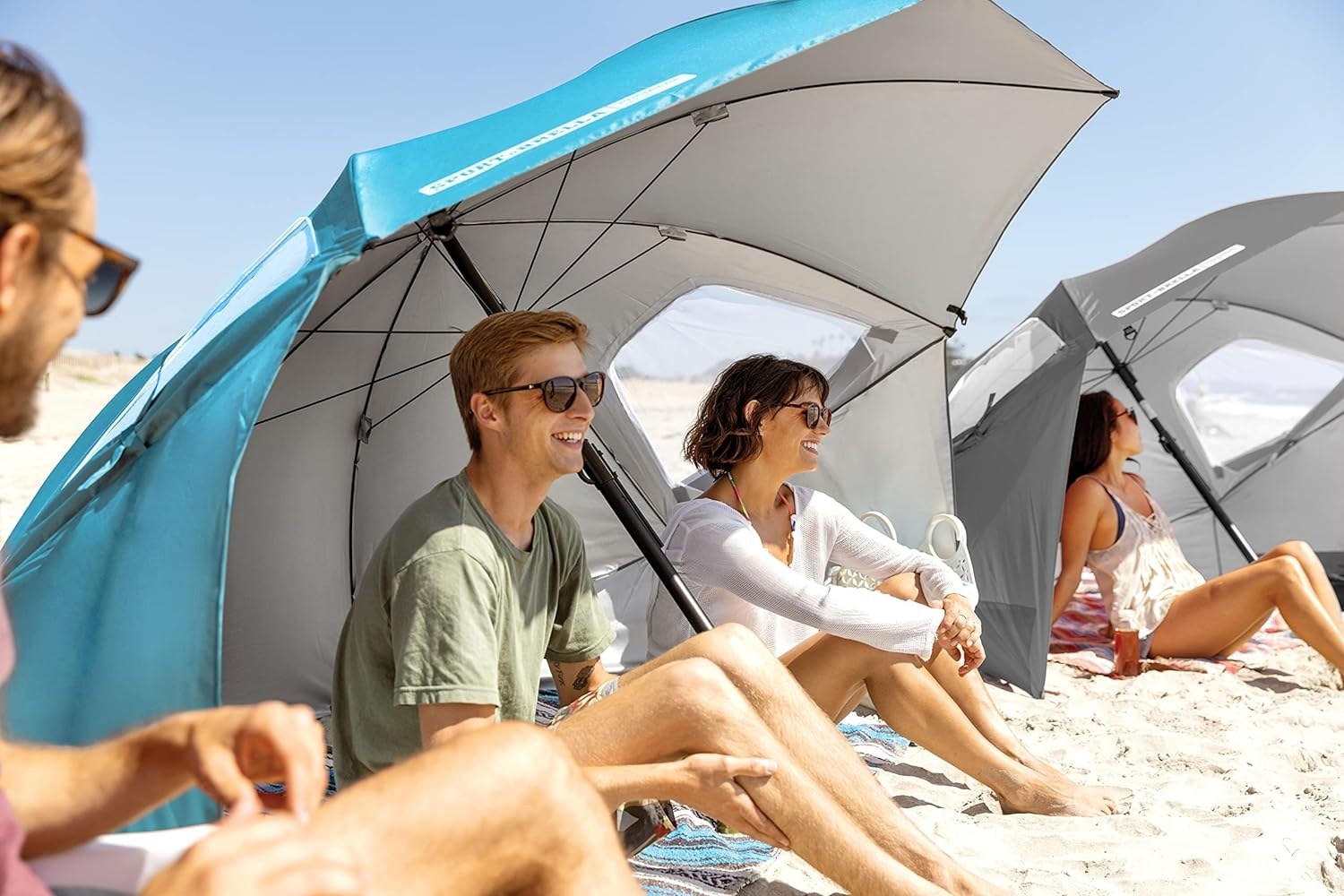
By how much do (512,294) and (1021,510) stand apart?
240 cm

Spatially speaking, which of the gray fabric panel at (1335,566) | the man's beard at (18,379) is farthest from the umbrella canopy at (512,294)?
the gray fabric panel at (1335,566)

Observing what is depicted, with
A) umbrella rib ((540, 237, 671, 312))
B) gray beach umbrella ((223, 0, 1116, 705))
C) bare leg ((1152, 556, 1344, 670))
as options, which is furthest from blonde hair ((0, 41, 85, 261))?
bare leg ((1152, 556, 1344, 670))

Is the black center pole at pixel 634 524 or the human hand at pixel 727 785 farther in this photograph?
the black center pole at pixel 634 524

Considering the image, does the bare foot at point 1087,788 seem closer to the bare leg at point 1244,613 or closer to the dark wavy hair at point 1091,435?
the bare leg at point 1244,613

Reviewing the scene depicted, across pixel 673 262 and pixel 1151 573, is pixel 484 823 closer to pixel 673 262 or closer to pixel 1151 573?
pixel 673 262

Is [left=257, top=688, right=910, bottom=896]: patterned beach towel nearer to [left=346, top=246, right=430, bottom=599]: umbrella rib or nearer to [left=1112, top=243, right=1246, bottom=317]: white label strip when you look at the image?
[left=346, top=246, right=430, bottom=599]: umbrella rib

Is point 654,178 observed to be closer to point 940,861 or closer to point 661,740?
point 661,740

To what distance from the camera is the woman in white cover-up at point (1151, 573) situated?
15.7ft

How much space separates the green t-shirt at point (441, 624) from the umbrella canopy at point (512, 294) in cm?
33

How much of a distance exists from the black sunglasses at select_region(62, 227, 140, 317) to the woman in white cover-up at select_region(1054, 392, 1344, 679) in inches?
179

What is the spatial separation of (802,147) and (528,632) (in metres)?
2.09

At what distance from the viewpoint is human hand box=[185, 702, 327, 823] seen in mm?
1346

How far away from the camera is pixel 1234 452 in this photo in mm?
7051

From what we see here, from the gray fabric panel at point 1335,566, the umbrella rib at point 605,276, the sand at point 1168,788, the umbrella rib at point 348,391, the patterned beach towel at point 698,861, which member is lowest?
the gray fabric panel at point 1335,566
